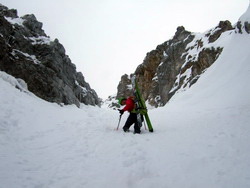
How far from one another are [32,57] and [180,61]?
3587 centimetres

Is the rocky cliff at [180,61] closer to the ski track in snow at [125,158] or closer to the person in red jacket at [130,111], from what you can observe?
the person in red jacket at [130,111]

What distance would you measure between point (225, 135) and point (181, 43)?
2065 inches

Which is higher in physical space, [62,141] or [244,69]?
[244,69]

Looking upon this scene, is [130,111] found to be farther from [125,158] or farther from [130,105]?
[125,158]

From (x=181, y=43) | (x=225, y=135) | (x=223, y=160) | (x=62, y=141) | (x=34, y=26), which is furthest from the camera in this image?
(x=181, y=43)

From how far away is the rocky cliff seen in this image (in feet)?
121

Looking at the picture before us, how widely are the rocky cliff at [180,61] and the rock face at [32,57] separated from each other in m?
21.8

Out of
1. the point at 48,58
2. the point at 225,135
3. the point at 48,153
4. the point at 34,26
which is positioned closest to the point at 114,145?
the point at 48,153

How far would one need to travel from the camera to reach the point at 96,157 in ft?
20.0

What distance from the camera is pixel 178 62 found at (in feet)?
170

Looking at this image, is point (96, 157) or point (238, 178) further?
point (96, 157)

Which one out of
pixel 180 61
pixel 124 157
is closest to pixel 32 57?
pixel 124 157

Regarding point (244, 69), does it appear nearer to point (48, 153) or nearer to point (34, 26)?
point (48, 153)

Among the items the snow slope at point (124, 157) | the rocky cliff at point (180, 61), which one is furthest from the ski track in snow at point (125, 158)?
the rocky cliff at point (180, 61)
